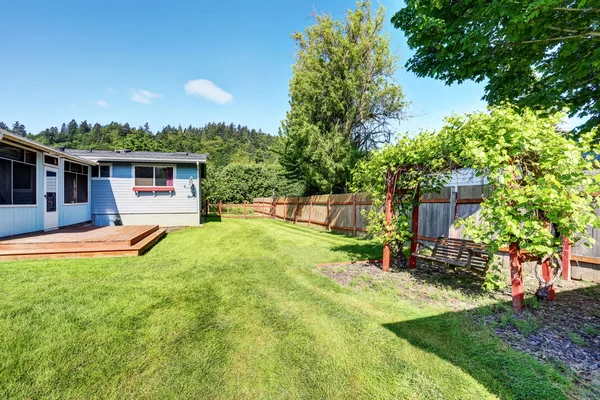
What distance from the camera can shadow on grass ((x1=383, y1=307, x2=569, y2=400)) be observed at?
6.83ft

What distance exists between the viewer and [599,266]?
15.3 ft

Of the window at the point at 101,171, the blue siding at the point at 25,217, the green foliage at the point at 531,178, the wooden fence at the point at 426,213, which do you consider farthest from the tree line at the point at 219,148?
the green foliage at the point at 531,178

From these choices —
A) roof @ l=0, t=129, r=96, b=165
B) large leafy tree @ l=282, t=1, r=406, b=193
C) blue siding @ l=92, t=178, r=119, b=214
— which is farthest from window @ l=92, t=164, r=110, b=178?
large leafy tree @ l=282, t=1, r=406, b=193

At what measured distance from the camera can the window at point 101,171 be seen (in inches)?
438

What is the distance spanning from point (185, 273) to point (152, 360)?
2.90m

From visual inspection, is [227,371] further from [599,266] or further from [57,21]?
[57,21]

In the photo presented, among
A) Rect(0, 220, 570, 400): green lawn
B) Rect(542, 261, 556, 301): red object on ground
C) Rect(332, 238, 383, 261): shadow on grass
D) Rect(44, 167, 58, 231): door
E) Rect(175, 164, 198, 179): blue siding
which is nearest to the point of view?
Rect(0, 220, 570, 400): green lawn

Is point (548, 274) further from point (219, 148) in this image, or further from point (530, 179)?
point (219, 148)

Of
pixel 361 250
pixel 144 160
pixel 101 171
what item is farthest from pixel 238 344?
pixel 101 171

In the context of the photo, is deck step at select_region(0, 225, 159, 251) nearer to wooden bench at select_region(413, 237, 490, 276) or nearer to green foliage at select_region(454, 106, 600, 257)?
wooden bench at select_region(413, 237, 490, 276)

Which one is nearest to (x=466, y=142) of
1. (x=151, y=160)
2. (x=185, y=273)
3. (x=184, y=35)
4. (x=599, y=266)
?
(x=599, y=266)

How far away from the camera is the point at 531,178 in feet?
10.7

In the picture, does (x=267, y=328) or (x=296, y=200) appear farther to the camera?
(x=296, y=200)

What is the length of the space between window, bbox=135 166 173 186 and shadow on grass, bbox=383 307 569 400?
11152 millimetres
